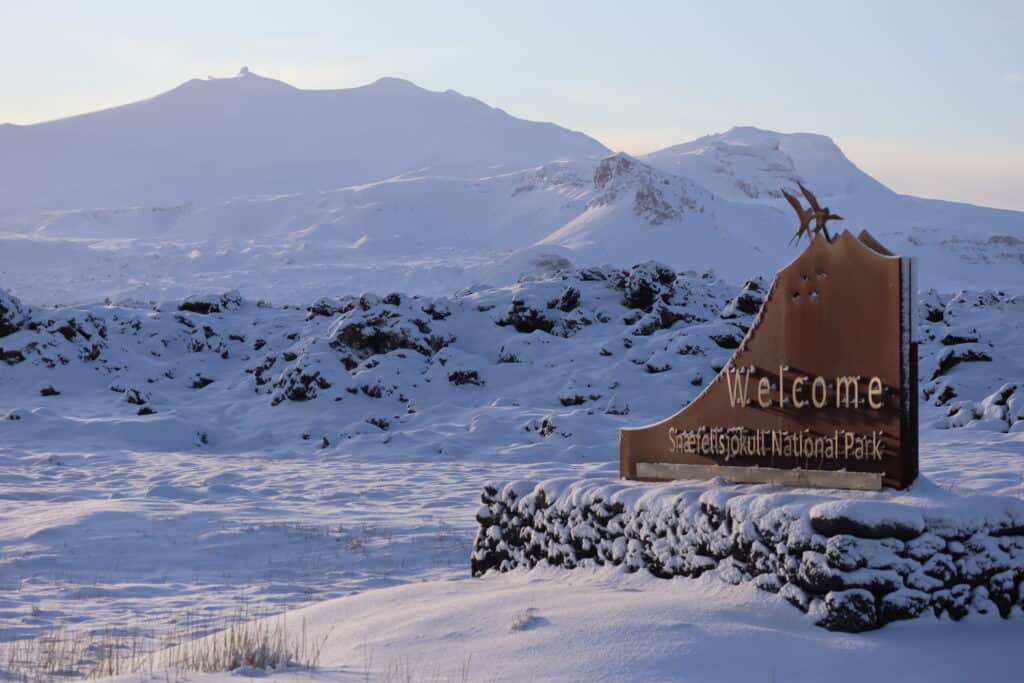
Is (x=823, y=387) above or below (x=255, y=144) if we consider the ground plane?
below

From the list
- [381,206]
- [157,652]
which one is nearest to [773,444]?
[157,652]

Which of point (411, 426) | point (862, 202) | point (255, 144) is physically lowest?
point (411, 426)

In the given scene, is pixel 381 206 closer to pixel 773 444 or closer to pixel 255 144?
pixel 255 144

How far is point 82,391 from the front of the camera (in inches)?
837

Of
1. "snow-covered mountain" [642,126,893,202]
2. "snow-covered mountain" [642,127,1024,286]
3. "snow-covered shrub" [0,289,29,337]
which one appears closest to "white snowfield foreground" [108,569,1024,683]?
"snow-covered mountain" [642,127,1024,286]

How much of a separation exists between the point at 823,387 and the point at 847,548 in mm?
1431

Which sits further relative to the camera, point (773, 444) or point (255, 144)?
point (255, 144)

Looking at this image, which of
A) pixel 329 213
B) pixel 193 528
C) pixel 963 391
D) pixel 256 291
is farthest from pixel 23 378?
pixel 329 213

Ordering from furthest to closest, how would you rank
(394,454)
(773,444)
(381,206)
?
(381,206) → (394,454) → (773,444)

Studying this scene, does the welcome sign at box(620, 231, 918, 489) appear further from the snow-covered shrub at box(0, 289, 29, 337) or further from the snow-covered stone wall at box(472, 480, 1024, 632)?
the snow-covered shrub at box(0, 289, 29, 337)

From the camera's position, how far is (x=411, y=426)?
18.1 metres

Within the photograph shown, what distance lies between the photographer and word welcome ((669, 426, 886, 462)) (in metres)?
6.87

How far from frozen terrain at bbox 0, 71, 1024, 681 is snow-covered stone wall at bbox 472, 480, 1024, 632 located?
0.14 meters

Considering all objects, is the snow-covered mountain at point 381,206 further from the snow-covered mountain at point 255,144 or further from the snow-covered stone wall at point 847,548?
the snow-covered stone wall at point 847,548
